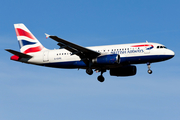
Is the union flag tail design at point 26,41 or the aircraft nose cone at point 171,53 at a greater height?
the union flag tail design at point 26,41

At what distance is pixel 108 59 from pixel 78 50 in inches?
162

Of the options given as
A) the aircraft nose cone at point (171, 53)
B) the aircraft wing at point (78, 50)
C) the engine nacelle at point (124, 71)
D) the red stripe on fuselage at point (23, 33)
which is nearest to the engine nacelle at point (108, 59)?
the aircraft wing at point (78, 50)

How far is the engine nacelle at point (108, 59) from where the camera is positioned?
4469 cm

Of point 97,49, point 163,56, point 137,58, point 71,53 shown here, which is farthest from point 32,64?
point 163,56

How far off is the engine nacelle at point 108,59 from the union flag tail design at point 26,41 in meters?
10.6

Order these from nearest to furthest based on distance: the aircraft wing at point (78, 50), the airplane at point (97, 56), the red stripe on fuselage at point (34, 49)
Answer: the aircraft wing at point (78, 50) < the airplane at point (97, 56) < the red stripe on fuselage at point (34, 49)

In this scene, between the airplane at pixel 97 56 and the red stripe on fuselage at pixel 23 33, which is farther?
the red stripe on fuselage at pixel 23 33

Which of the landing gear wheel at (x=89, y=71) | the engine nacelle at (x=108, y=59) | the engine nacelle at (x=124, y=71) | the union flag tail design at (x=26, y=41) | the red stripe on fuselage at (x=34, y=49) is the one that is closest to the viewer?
the engine nacelle at (x=108, y=59)

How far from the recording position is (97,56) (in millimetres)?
46344

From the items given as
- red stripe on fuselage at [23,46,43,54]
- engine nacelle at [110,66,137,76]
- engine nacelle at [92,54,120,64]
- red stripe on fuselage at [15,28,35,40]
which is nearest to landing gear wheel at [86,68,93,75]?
engine nacelle at [92,54,120,64]

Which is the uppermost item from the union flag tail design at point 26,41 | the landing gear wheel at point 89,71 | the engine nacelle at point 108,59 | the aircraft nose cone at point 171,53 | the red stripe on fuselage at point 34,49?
the union flag tail design at point 26,41

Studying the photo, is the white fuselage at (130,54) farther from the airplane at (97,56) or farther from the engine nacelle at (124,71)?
the engine nacelle at (124,71)

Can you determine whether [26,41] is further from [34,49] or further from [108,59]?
[108,59]

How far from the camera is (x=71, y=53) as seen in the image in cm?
4838
